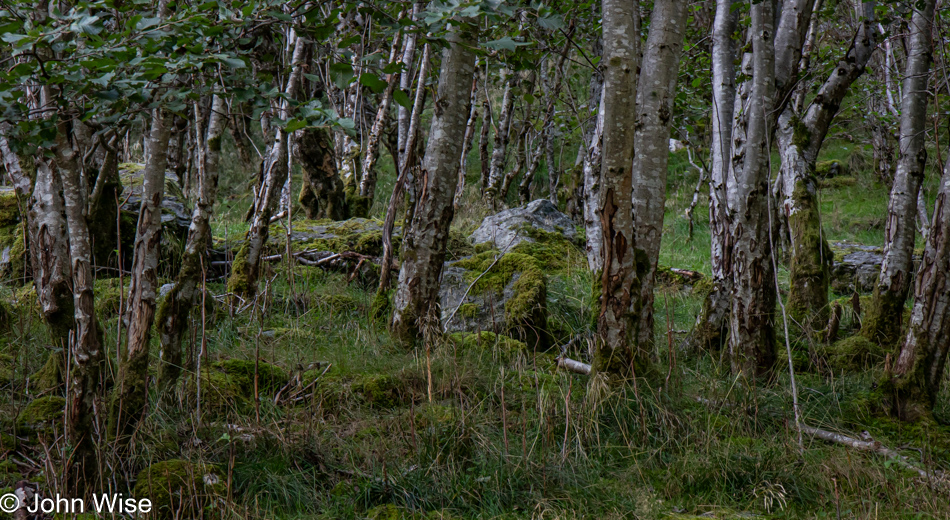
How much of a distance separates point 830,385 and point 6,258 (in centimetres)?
732

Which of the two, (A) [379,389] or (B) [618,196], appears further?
(A) [379,389]

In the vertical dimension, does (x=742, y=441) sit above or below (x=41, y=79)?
below

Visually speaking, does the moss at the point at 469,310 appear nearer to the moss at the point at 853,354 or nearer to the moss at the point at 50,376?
the moss at the point at 853,354

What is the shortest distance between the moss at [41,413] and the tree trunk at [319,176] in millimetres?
4968

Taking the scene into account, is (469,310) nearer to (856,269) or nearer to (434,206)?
(434,206)

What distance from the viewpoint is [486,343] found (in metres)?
4.99

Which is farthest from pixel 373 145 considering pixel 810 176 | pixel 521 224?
pixel 810 176

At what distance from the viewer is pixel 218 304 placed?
584 cm

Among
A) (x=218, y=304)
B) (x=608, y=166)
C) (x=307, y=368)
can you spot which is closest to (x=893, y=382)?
(x=608, y=166)

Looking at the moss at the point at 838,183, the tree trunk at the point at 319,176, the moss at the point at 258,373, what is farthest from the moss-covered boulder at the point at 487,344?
the moss at the point at 838,183

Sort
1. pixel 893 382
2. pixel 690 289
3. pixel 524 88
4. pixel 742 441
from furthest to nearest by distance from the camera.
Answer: pixel 524 88 → pixel 690 289 → pixel 893 382 → pixel 742 441

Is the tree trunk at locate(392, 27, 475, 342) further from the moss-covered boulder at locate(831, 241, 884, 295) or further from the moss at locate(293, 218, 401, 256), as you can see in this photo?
the moss-covered boulder at locate(831, 241, 884, 295)

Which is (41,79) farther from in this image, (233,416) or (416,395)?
(416,395)

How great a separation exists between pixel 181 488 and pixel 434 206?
2.70 meters
